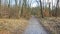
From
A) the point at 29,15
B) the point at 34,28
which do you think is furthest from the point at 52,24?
the point at 29,15

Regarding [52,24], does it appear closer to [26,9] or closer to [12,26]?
[26,9]

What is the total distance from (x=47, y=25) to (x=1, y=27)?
28.7 inches

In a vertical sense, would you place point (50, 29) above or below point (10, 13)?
below

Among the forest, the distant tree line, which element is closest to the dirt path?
the forest

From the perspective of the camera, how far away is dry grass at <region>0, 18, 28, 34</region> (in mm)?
2232

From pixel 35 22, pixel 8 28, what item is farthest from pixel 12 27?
pixel 35 22

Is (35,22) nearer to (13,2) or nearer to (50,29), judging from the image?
(50,29)

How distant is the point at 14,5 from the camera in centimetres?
234

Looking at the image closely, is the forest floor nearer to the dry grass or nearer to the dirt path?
the dirt path

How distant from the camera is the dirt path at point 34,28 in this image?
7.58 ft

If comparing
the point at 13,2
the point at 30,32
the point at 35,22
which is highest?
the point at 13,2

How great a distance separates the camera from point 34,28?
2.33 m

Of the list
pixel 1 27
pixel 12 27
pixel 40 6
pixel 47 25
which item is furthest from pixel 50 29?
pixel 1 27

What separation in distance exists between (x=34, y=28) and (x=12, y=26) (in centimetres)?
35
